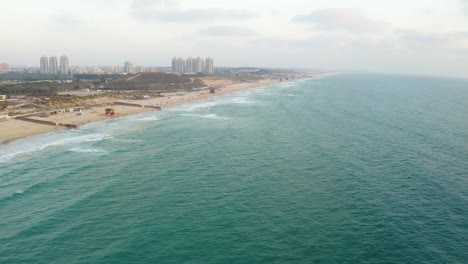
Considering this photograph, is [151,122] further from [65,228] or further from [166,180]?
[65,228]

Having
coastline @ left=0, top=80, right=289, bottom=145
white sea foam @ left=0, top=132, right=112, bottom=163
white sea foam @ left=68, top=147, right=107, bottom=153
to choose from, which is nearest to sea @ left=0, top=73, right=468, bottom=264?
white sea foam @ left=68, top=147, right=107, bottom=153

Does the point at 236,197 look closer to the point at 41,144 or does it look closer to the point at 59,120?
the point at 41,144

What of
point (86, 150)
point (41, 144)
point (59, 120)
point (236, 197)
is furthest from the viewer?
point (59, 120)

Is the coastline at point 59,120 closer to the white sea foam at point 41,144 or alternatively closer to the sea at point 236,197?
the sea at point 236,197

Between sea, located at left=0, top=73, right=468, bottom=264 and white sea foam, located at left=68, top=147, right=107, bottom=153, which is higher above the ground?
white sea foam, located at left=68, top=147, right=107, bottom=153

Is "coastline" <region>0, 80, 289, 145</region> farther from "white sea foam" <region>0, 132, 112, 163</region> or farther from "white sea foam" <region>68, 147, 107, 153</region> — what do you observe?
"white sea foam" <region>68, 147, 107, 153</region>

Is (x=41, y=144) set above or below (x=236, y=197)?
above

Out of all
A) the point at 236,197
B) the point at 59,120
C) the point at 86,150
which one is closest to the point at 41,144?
the point at 86,150

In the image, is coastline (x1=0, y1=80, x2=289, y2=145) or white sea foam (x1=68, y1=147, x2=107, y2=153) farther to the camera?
coastline (x1=0, y1=80, x2=289, y2=145)

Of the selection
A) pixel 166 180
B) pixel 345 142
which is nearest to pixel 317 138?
pixel 345 142
